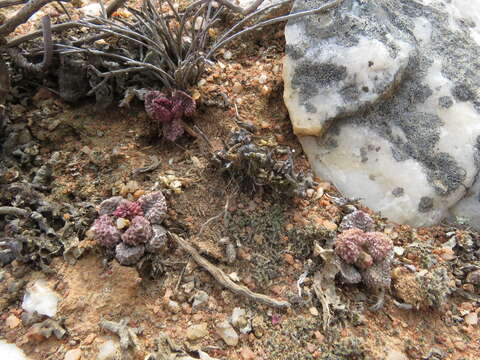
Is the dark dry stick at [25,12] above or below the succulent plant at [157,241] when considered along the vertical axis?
above

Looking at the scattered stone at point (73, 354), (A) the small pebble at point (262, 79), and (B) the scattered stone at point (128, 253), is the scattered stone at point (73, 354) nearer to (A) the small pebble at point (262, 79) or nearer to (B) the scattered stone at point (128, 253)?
(B) the scattered stone at point (128, 253)

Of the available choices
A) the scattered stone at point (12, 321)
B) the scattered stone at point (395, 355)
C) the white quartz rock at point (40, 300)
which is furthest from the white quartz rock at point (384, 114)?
the scattered stone at point (12, 321)

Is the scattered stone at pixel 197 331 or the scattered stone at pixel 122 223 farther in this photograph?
the scattered stone at pixel 122 223

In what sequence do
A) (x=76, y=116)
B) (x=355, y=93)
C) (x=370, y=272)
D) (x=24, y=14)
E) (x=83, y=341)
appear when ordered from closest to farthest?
(x=83, y=341) < (x=370, y=272) < (x=24, y=14) < (x=355, y=93) < (x=76, y=116)

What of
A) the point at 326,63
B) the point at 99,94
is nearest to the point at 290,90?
the point at 326,63

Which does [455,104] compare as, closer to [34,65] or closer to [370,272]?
[370,272]

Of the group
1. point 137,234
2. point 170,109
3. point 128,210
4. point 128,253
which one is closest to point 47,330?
point 128,253

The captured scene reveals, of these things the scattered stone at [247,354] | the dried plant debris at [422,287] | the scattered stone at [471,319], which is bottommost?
the scattered stone at [471,319]
